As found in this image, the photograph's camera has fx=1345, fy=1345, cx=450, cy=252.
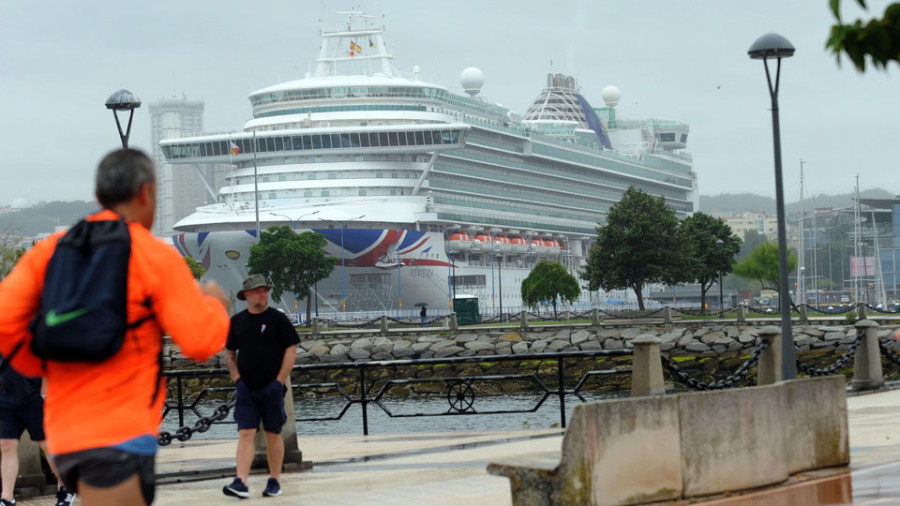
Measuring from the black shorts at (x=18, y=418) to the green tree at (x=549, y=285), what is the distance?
66.7 meters

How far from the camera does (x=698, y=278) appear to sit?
75.7m

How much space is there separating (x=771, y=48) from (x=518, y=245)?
74.5 meters

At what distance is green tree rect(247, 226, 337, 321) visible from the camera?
69.1m

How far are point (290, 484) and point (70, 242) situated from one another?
6.78 metres

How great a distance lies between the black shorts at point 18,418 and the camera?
9.39 meters

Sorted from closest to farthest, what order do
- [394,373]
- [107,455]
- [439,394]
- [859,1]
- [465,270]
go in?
[859,1] → [107,455] → [439,394] → [394,373] → [465,270]

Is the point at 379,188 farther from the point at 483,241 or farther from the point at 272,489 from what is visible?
the point at 272,489

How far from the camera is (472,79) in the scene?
97.4 m

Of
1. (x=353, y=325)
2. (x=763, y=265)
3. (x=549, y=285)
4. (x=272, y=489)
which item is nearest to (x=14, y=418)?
(x=272, y=489)

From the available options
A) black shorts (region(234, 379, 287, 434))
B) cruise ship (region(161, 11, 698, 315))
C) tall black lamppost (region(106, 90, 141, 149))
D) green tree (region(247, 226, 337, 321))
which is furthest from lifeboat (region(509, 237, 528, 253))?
black shorts (region(234, 379, 287, 434))

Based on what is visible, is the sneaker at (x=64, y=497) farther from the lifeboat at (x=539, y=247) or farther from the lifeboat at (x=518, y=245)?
the lifeboat at (x=539, y=247)

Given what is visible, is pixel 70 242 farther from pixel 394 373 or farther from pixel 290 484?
pixel 394 373

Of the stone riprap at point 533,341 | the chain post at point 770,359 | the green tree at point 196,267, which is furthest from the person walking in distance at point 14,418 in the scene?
the green tree at point 196,267

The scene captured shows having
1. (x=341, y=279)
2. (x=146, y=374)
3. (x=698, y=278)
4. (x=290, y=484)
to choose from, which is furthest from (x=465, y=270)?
(x=146, y=374)
